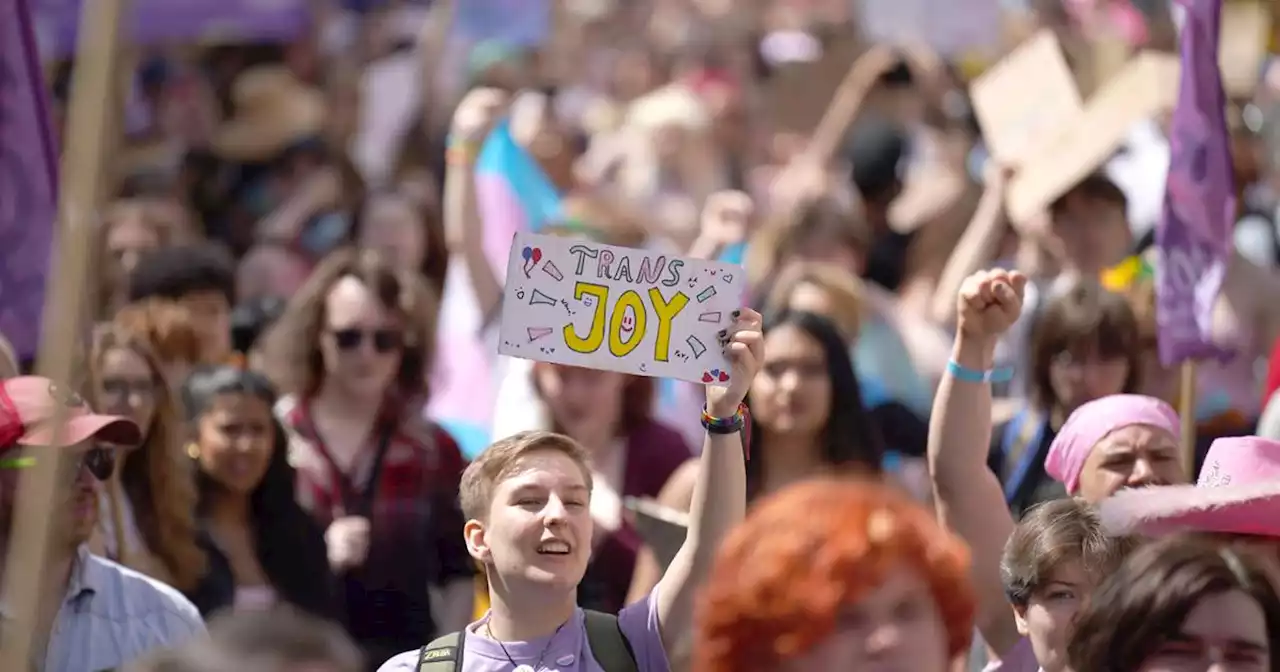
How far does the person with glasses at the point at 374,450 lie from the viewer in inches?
255

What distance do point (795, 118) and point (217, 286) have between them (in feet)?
14.9

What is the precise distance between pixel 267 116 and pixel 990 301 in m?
8.12

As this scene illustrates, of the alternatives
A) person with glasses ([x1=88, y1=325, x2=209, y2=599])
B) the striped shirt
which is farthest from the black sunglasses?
person with glasses ([x1=88, y1=325, x2=209, y2=599])

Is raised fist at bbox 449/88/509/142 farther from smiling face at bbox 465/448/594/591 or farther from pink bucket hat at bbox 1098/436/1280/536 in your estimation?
pink bucket hat at bbox 1098/436/1280/536

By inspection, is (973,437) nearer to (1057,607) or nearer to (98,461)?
(1057,607)

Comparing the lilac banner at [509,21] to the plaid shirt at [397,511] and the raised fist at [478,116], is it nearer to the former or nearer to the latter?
the raised fist at [478,116]

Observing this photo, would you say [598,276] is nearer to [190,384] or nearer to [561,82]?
[190,384]

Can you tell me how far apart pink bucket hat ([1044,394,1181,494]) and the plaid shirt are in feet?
6.18

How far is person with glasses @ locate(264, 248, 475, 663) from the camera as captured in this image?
6469 millimetres

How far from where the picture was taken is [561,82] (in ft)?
41.6

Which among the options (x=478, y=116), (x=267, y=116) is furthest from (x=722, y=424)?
(x=267, y=116)

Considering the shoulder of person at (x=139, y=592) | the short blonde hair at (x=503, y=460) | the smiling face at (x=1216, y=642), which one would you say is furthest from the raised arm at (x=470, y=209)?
the smiling face at (x=1216, y=642)

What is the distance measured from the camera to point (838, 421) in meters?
6.18

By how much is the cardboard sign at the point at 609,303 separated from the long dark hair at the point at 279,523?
1.80 m
